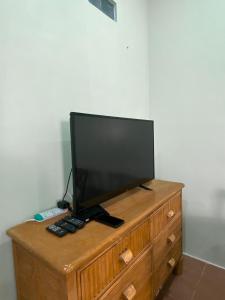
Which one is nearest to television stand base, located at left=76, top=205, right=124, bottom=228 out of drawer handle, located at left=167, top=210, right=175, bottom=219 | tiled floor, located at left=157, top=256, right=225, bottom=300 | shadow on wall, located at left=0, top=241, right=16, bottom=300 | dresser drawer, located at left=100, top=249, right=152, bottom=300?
dresser drawer, located at left=100, top=249, right=152, bottom=300

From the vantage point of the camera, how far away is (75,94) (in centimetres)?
132

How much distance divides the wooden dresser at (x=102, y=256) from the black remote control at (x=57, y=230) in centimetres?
2

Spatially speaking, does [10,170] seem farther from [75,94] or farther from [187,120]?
[187,120]

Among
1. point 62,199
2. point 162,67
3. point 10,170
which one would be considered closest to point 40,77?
point 10,170

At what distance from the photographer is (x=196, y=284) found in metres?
1.60

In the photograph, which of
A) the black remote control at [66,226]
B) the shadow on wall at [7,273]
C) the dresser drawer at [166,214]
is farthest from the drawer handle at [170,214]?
the shadow on wall at [7,273]

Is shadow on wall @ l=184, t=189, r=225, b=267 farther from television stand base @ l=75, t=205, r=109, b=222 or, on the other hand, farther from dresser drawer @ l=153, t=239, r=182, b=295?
television stand base @ l=75, t=205, r=109, b=222

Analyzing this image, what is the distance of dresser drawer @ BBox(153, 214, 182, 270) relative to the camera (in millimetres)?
1239

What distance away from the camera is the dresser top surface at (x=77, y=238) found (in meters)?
0.71

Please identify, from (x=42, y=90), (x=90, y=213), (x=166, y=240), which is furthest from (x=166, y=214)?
(x=42, y=90)

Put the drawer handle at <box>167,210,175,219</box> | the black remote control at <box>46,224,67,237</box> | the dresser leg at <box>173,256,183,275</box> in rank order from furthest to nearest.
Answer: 1. the dresser leg at <box>173,256,183,275</box>
2. the drawer handle at <box>167,210,175,219</box>
3. the black remote control at <box>46,224,67,237</box>

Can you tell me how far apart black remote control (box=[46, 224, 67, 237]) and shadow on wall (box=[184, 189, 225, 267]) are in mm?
1458

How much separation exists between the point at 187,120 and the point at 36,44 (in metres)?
1.42

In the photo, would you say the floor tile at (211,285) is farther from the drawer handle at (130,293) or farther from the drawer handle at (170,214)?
the drawer handle at (130,293)
